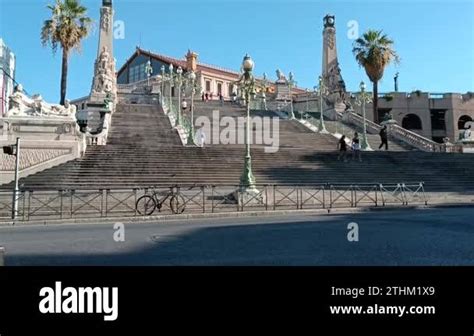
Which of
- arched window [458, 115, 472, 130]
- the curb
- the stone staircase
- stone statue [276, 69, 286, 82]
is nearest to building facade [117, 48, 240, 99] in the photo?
stone statue [276, 69, 286, 82]

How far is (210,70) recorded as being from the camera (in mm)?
88938

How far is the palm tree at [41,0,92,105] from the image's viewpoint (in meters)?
36.2

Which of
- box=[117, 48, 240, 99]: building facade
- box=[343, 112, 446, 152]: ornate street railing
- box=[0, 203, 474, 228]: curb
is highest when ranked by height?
box=[117, 48, 240, 99]: building facade

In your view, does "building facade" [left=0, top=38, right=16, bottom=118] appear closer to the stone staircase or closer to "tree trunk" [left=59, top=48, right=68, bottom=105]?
"tree trunk" [left=59, top=48, right=68, bottom=105]

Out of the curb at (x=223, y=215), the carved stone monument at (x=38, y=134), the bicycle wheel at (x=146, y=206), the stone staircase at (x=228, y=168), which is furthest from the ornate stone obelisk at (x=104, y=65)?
the curb at (x=223, y=215)

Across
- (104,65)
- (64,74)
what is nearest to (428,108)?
(104,65)

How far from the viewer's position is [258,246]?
27.7 ft

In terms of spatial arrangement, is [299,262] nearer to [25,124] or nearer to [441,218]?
[441,218]

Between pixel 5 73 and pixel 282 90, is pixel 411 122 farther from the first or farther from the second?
pixel 5 73

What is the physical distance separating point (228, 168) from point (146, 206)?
8.65 meters

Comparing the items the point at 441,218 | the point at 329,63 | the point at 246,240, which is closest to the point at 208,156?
the point at 441,218

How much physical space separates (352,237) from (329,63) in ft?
154

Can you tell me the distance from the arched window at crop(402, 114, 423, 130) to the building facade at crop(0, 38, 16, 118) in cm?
4729

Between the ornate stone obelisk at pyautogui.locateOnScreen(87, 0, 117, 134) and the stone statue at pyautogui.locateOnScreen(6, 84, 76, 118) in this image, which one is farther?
the ornate stone obelisk at pyautogui.locateOnScreen(87, 0, 117, 134)
